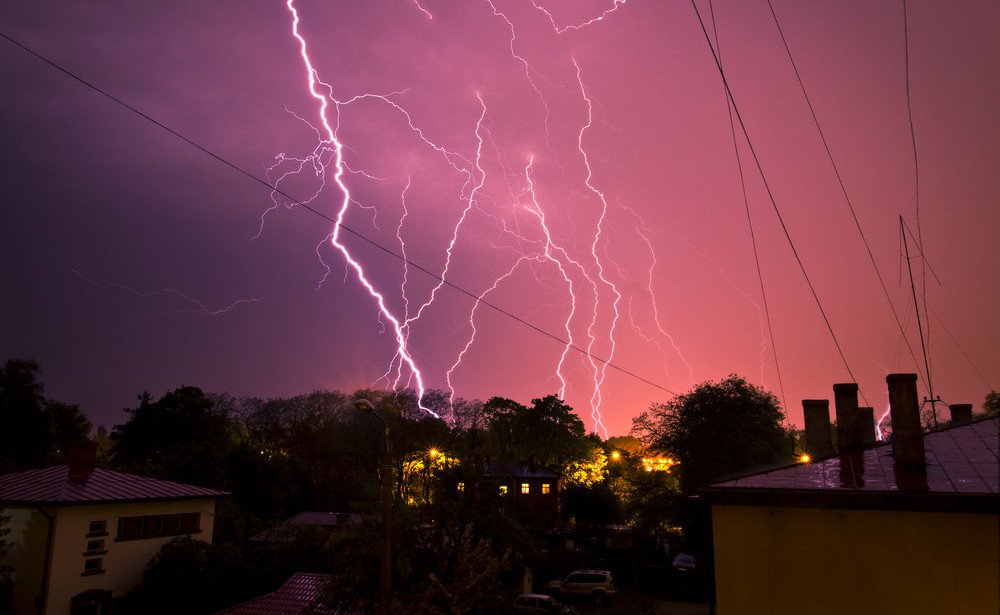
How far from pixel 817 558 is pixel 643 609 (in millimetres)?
9760

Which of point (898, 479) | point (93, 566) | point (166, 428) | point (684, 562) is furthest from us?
point (166, 428)

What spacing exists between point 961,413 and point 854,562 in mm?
10702

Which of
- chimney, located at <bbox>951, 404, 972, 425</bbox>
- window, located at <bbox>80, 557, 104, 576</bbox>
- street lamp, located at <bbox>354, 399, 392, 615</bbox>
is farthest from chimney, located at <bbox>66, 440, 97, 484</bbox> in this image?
chimney, located at <bbox>951, 404, 972, 425</bbox>

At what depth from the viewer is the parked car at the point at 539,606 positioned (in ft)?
65.8

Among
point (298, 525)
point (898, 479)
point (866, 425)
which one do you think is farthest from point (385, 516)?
point (298, 525)

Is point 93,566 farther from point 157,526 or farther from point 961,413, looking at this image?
point 961,413

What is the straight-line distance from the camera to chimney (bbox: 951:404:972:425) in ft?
51.8

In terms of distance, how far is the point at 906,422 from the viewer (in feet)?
32.4

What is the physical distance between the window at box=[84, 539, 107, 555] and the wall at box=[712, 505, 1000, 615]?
69.0 ft

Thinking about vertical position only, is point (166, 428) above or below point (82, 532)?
above

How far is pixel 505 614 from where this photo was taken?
1430 centimetres

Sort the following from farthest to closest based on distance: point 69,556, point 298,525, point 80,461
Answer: point 298,525
point 80,461
point 69,556

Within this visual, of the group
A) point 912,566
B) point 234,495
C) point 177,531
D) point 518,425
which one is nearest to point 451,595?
point 912,566

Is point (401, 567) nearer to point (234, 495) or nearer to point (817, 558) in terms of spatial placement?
point (817, 558)
